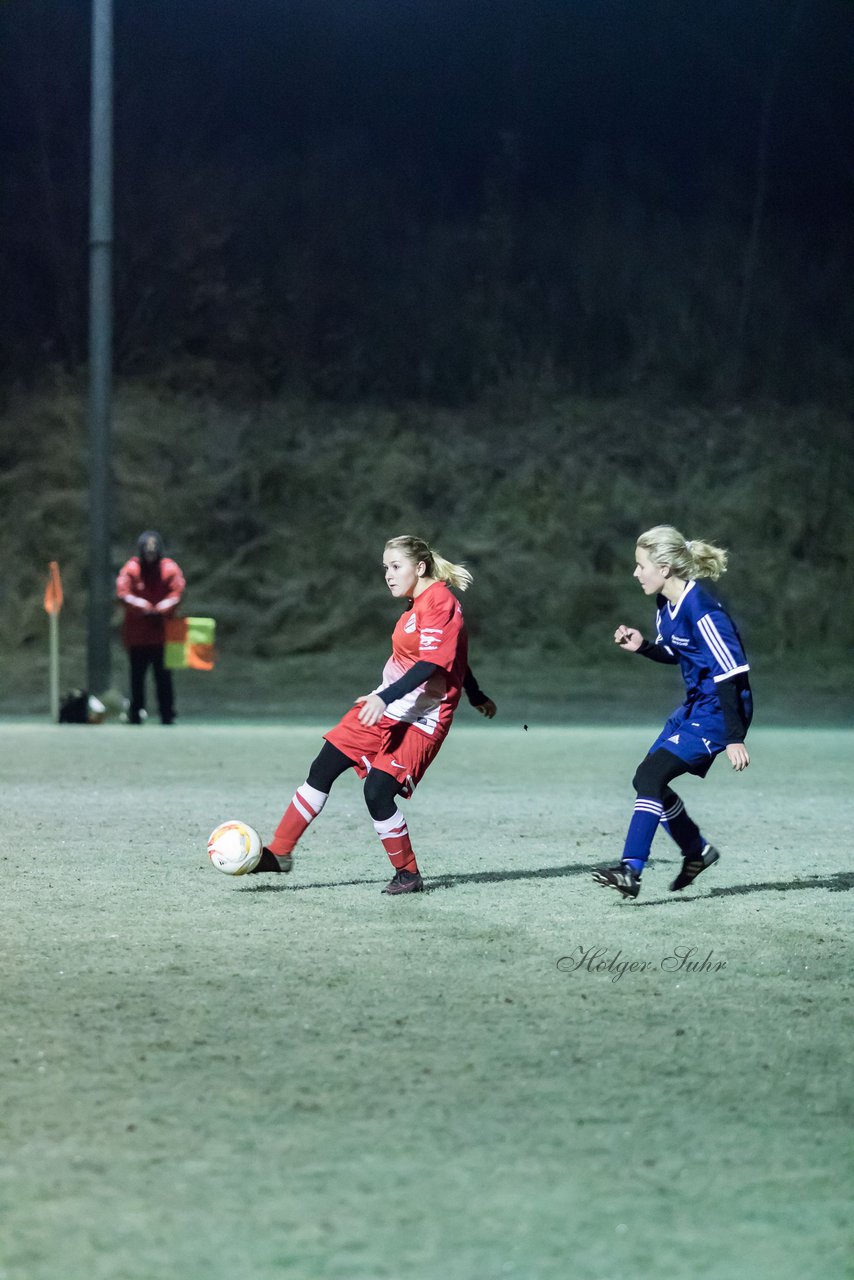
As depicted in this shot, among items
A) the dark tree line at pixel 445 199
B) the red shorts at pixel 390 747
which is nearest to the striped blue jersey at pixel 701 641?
the red shorts at pixel 390 747

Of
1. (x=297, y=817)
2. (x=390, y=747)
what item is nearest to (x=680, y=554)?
(x=390, y=747)

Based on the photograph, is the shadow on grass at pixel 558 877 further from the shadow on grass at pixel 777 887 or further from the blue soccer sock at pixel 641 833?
the blue soccer sock at pixel 641 833

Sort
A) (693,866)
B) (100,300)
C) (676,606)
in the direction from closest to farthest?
1. (676,606)
2. (693,866)
3. (100,300)

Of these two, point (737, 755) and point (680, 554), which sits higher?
point (680, 554)

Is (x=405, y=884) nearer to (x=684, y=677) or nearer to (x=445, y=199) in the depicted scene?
(x=684, y=677)

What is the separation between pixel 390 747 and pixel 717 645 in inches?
58.4

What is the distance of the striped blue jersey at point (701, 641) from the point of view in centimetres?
751

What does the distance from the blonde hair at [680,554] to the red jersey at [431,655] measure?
88cm

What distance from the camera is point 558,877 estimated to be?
328 inches

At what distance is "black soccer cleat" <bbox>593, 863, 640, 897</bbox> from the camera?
24.8ft

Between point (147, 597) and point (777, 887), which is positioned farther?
point (147, 597)

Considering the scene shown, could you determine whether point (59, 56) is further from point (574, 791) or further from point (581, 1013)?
point (581, 1013)

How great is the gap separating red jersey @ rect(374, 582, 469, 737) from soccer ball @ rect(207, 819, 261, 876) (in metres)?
0.81

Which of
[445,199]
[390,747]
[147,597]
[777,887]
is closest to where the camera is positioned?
[390,747]
